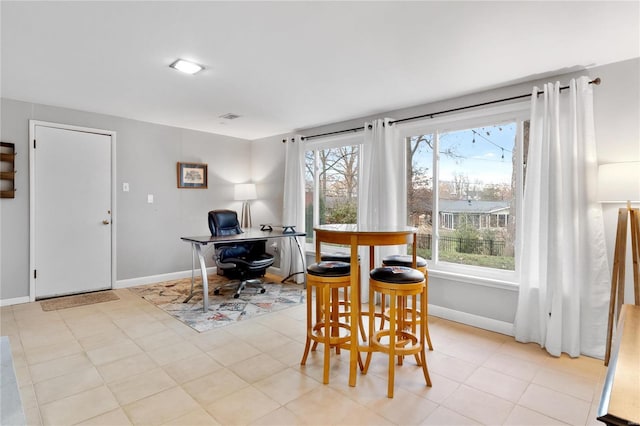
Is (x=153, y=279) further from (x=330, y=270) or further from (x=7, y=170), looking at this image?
(x=330, y=270)

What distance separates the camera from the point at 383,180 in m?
3.98

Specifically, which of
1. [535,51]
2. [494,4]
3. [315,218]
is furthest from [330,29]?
[315,218]

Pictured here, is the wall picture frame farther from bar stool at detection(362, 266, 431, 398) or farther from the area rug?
bar stool at detection(362, 266, 431, 398)

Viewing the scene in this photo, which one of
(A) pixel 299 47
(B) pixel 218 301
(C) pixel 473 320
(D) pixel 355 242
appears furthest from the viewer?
(B) pixel 218 301

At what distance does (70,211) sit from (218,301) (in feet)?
7.02

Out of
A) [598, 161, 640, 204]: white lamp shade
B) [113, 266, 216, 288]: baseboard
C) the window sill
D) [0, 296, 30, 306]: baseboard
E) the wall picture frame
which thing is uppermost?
the wall picture frame

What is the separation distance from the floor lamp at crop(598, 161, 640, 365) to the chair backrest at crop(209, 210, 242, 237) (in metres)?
3.87

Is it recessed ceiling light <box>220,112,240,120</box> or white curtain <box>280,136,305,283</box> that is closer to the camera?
recessed ceiling light <box>220,112,240,120</box>

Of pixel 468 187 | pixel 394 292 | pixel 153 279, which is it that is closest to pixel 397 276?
pixel 394 292

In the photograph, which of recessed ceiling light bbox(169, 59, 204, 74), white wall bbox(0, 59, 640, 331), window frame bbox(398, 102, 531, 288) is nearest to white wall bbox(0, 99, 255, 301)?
white wall bbox(0, 59, 640, 331)

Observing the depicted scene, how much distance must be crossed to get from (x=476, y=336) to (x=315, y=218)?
2.74m

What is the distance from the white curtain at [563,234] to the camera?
105 inches

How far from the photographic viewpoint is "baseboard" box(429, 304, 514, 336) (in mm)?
3170

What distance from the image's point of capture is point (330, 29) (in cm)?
221
